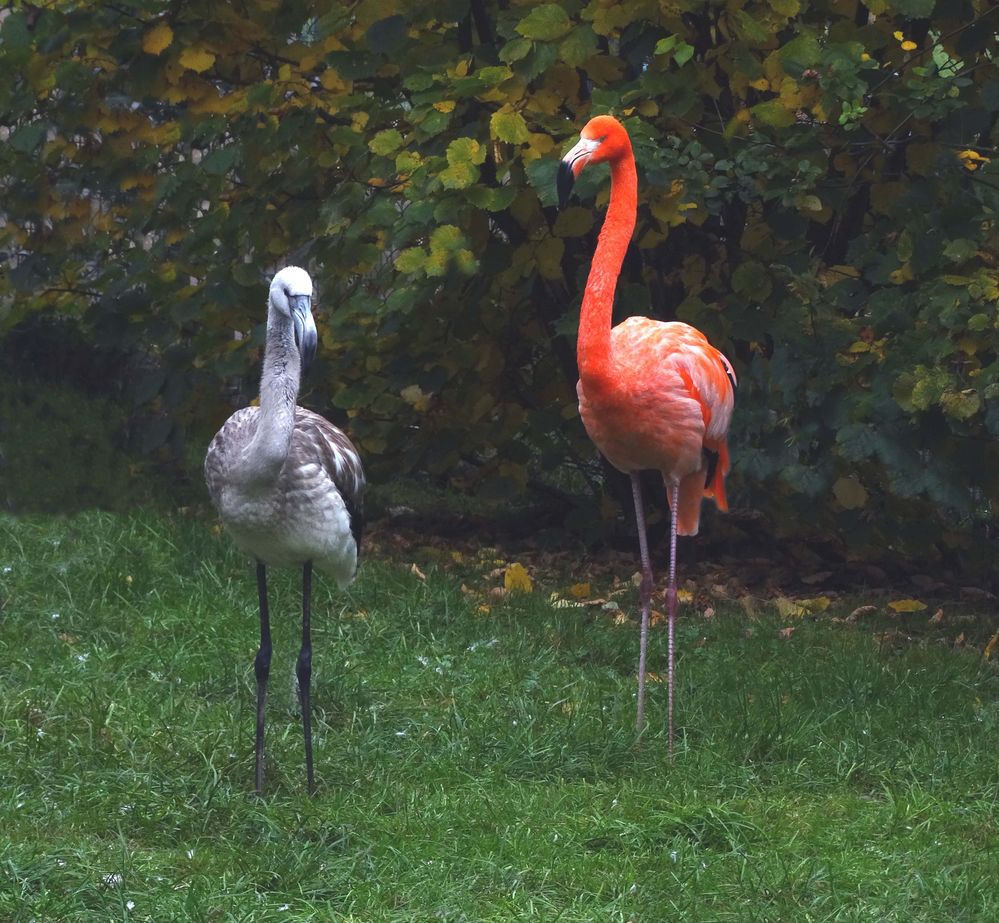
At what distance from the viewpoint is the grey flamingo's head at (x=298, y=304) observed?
427cm

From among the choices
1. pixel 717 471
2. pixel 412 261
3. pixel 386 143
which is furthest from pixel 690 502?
pixel 386 143

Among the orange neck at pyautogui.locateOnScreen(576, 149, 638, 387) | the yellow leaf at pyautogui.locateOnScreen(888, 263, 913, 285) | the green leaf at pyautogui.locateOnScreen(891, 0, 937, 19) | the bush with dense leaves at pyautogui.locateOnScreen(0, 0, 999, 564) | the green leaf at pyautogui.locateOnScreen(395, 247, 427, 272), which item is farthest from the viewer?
the green leaf at pyautogui.locateOnScreen(395, 247, 427, 272)

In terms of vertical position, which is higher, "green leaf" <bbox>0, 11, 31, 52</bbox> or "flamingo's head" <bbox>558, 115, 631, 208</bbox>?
"green leaf" <bbox>0, 11, 31, 52</bbox>

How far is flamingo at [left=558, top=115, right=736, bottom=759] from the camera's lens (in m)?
4.87

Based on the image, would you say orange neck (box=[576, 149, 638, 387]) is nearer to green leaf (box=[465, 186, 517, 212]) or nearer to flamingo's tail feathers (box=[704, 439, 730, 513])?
flamingo's tail feathers (box=[704, 439, 730, 513])

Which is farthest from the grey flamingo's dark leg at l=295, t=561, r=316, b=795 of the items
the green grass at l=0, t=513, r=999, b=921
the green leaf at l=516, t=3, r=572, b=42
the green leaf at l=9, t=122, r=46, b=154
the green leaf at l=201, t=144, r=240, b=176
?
the green leaf at l=9, t=122, r=46, b=154

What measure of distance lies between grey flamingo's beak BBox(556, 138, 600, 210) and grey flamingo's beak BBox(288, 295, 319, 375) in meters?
0.86

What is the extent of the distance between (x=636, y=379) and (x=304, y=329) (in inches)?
48.2

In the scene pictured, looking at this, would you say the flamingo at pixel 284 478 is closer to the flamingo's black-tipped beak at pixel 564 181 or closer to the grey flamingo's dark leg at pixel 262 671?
the grey flamingo's dark leg at pixel 262 671

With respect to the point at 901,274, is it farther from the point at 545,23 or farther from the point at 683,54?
the point at 545,23

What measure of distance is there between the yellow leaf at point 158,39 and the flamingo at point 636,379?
2408 millimetres

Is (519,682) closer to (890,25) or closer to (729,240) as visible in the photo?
(729,240)

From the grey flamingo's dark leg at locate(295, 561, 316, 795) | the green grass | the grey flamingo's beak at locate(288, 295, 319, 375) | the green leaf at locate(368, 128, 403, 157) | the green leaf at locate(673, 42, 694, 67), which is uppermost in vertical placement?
the green leaf at locate(673, 42, 694, 67)

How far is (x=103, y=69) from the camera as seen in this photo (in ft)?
23.5
